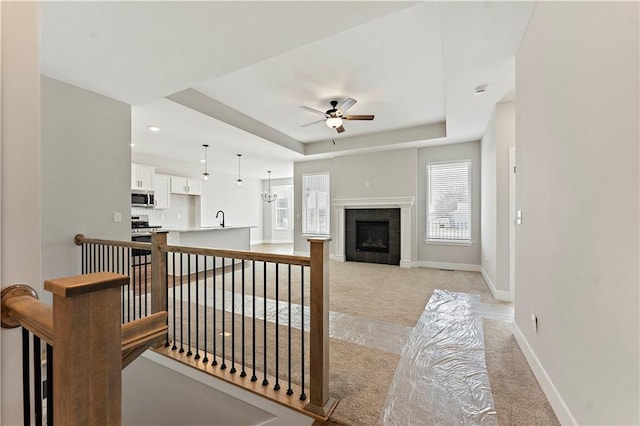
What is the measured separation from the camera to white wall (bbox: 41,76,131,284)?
2.90 metres

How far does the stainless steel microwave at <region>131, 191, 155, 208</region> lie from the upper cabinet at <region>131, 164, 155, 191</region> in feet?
0.41

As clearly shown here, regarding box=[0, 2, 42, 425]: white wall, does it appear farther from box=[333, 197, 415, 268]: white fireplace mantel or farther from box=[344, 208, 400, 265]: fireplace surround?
box=[344, 208, 400, 265]: fireplace surround

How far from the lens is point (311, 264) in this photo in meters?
1.75

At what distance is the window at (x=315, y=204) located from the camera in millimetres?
7324

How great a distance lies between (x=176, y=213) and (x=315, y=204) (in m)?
4.02

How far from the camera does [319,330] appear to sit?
1.74 m

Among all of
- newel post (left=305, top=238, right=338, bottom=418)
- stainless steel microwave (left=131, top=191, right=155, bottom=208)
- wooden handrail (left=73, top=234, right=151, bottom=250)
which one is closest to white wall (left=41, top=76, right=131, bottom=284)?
wooden handrail (left=73, top=234, right=151, bottom=250)

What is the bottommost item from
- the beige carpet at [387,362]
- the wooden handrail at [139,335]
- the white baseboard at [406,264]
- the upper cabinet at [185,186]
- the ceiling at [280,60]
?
the beige carpet at [387,362]

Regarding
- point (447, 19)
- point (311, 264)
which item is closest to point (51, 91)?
point (311, 264)

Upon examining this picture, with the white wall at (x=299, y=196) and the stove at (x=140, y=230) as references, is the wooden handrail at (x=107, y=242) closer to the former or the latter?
the stove at (x=140, y=230)

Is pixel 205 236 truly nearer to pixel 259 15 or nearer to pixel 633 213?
pixel 259 15

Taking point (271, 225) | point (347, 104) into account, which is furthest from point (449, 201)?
point (271, 225)

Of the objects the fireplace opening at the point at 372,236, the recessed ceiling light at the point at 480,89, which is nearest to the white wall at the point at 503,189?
the recessed ceiling light at the point at 480,89

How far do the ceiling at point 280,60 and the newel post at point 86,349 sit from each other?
2.10m
